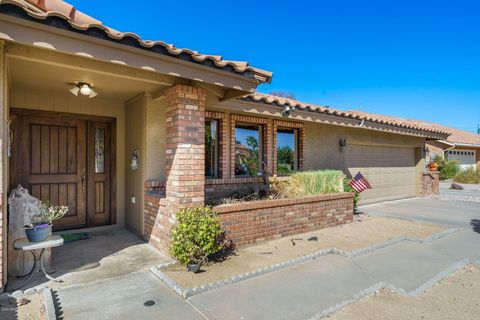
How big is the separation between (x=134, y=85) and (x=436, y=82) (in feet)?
64.1

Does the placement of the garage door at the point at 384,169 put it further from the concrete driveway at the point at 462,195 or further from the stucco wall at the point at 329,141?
the concrete driveway at the point at 462,195

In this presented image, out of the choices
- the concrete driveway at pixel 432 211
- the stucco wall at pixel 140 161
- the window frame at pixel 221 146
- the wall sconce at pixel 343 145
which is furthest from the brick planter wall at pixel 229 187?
the concrete driveway at pixel 432 211

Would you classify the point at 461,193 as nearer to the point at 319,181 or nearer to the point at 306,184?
the point at 319,181

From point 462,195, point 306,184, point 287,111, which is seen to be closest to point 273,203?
point 306,184

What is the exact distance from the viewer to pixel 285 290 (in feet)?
12.6

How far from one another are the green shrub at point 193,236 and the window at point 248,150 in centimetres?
351

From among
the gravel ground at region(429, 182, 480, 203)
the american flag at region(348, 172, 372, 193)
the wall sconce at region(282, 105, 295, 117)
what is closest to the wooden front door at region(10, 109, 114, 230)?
the wall sconce at region(282, 105, 295, 117)

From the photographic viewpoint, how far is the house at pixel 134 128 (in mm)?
3633

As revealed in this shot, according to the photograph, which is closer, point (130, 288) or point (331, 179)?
point (130, 288)

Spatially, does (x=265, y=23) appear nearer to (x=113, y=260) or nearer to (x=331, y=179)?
(x=331, y=179)

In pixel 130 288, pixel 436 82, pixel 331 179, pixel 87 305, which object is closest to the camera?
pixel 87 305

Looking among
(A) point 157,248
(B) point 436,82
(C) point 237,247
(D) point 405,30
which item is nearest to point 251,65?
(C) point 237,247

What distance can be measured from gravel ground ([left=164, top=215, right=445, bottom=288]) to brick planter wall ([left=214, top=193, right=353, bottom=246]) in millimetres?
181

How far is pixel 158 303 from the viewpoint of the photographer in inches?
137
